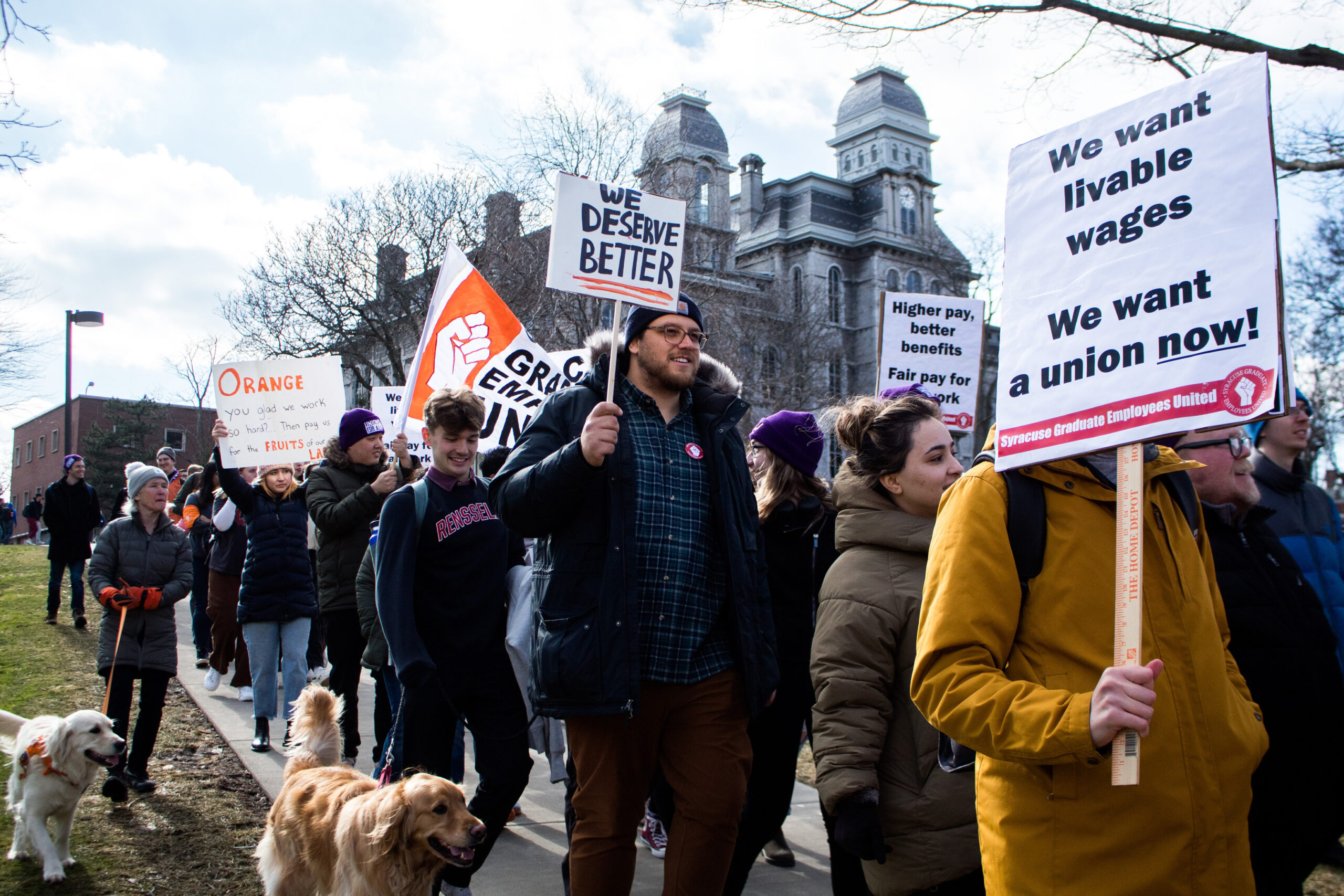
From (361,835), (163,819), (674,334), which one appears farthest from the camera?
(163,819)

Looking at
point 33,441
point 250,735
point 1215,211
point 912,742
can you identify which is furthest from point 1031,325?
point 33,441

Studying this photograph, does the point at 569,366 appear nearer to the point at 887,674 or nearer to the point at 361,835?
the point at 361,835

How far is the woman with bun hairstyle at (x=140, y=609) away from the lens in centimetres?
624

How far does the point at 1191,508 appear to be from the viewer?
241 cm

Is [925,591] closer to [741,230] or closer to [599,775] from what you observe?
[599,775]

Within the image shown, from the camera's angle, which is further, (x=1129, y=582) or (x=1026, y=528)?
(x=1026, y=528)

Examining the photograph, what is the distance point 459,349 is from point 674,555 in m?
4.02

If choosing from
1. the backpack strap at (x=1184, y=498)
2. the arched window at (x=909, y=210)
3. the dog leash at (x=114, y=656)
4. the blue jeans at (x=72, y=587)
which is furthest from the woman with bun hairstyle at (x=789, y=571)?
the arched window at (x=909, y=210)

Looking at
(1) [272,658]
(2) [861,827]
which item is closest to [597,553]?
(2) [861,827]

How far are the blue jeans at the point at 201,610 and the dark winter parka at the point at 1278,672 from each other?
385 inches

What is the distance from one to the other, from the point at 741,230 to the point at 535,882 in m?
69.9

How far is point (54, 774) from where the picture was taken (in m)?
4.98

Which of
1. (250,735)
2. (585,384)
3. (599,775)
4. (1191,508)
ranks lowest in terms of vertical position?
(250,735)

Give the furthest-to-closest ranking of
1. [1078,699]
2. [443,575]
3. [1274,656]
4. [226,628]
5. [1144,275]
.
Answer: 1. [226,628]
2. [443,575]
3. [1274,656]
4. [1144,275]
5. [1078,699]
